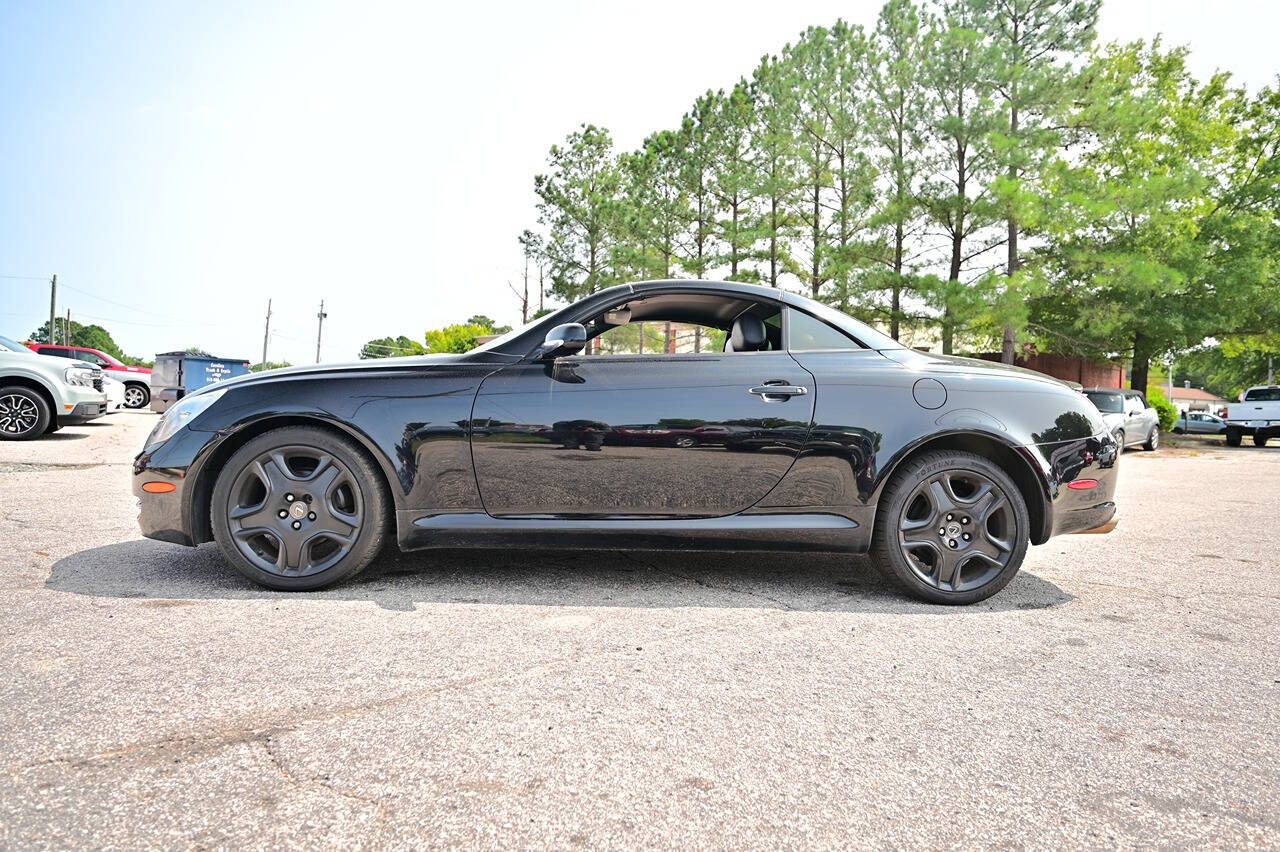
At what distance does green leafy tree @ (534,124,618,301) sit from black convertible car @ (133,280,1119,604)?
2864 centimetres

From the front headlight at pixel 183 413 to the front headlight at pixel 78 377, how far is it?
8944 mm

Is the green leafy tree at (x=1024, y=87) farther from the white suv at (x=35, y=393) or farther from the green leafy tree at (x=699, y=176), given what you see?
the white suv at (x=35, y=393)

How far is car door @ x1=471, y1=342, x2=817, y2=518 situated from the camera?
3.27 meters

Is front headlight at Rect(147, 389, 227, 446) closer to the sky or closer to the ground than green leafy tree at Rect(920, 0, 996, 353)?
closer to the ground

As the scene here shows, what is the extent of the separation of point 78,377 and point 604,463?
10.6 m

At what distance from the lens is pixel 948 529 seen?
131 inches

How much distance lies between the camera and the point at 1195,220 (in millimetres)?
22734

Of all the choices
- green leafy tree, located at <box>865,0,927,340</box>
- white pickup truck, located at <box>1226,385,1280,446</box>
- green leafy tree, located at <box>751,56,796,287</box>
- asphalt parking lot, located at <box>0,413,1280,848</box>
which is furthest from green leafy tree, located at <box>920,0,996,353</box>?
asphalt parking lot, located at <box>0,413,1280,848</box>

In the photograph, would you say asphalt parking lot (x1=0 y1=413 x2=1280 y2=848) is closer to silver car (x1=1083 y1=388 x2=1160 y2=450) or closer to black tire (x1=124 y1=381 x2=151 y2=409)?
silver car (x1=1083 y1=388 x2=1160 y2=450)

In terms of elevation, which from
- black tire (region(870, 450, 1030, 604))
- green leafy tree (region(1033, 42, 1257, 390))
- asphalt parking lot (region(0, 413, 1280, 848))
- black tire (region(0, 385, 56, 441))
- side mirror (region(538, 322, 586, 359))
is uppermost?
green leafy tree (region(1033, 42, 1257, 390))

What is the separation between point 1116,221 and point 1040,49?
4.77m

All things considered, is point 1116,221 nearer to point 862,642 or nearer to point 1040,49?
point 1040,49

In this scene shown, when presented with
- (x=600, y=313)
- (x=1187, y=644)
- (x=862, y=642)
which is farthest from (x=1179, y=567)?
(x=600, y=313)

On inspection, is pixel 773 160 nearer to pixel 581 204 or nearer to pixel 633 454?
pixel 581 204
